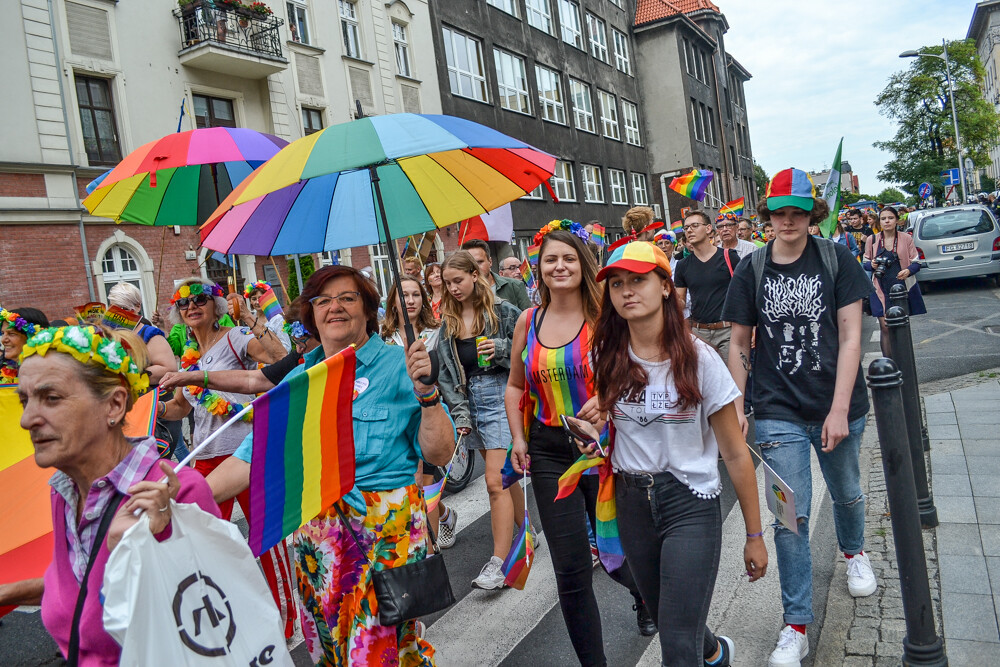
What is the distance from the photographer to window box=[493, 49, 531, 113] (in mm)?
28250

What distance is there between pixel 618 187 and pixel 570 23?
7.67 meters

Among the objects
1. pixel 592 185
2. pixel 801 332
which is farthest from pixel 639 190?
pixel 801 332

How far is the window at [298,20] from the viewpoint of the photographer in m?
19.2

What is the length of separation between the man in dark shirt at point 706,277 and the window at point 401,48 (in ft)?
58.5

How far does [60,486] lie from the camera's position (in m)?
2.13

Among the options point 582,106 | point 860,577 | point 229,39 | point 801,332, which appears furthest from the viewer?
point 582,106

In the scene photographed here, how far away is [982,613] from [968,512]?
1.34 metres

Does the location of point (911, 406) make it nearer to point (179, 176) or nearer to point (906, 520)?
point (906, 520)

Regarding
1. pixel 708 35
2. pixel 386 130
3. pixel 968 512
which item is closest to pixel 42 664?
pixel 386 130

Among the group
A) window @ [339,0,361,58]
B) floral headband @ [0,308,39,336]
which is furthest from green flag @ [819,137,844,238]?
window @ [339,0,361,58]

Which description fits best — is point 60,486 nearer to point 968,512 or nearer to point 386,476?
point 386,476

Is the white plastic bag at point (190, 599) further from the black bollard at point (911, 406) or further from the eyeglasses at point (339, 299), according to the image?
the black bollard at point (911, 406)

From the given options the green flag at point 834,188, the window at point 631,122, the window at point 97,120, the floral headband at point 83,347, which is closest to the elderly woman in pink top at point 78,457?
the floral headband at point 83,347

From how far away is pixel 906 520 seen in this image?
3066 millimetres
